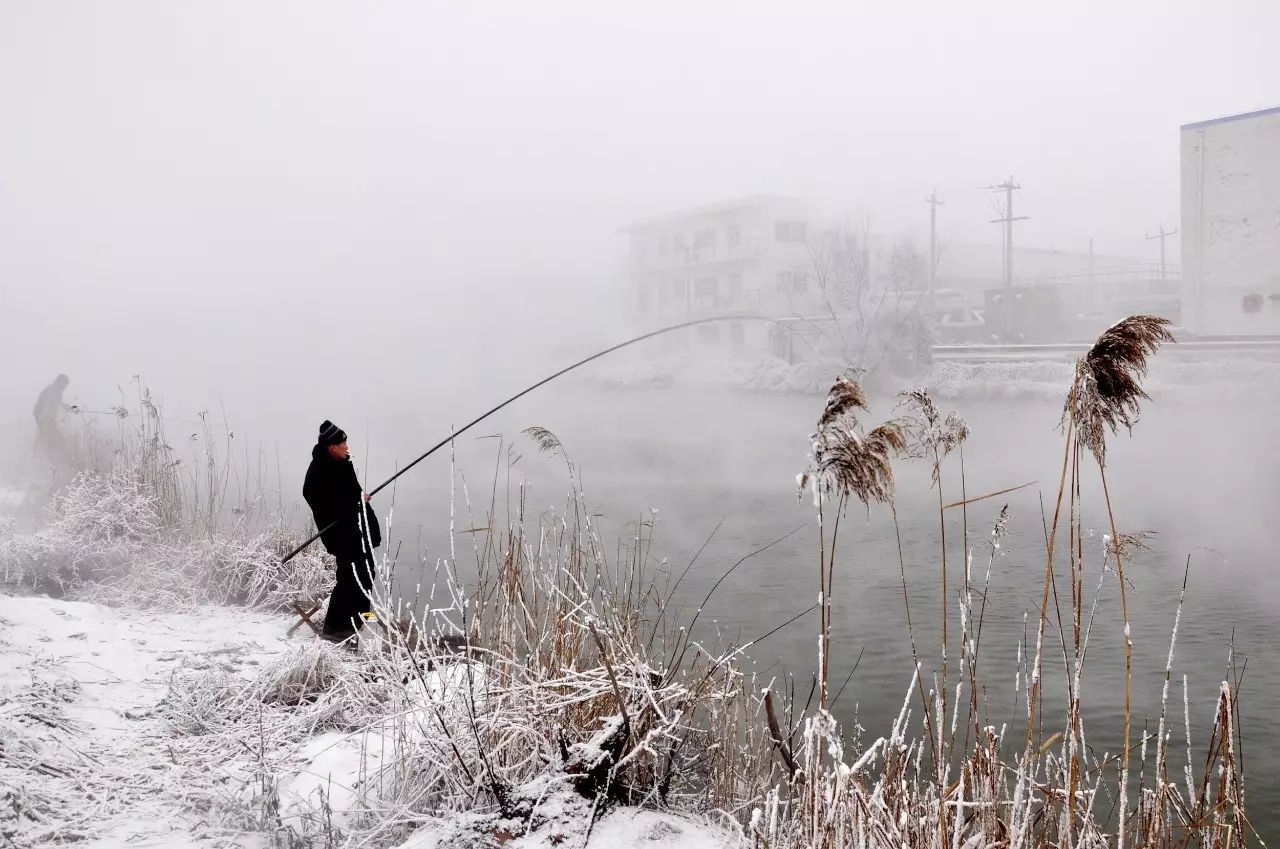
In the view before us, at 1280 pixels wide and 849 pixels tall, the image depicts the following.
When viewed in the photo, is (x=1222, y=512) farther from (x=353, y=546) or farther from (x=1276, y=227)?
(x=353, y=546)

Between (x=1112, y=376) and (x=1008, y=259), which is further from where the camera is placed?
(x=1008, y=259)

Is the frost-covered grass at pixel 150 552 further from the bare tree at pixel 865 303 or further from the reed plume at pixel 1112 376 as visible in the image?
the bare tree at pixel 865 303

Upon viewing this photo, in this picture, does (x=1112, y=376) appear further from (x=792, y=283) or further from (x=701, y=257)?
(x=701, y=257)

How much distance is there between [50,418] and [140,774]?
1039cm

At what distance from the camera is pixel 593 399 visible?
38781 millimetres

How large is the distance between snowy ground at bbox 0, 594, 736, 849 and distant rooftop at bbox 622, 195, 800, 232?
1589 inches

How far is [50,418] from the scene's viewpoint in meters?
12.0

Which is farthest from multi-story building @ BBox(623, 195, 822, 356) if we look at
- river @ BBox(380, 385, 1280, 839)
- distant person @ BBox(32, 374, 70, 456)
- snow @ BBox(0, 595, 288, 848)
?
snow @ BBox(0, 595, 288, 848)

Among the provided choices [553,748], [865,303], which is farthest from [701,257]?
[553,748]

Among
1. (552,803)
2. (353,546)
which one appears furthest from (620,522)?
(552,803)

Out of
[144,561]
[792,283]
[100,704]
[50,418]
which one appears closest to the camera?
[100,704]

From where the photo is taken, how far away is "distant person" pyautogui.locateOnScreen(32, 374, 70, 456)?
1180cm

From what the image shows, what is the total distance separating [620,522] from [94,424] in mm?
8523

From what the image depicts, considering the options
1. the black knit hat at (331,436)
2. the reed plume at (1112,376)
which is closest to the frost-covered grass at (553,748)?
the reed plume at (1112,376)
